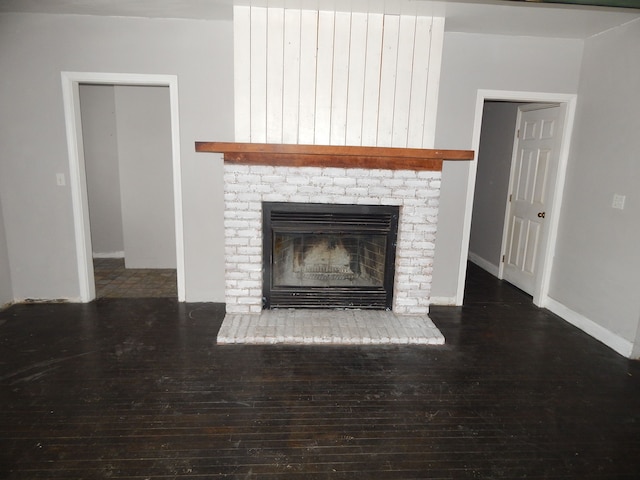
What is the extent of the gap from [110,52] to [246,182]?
1610 millimetres

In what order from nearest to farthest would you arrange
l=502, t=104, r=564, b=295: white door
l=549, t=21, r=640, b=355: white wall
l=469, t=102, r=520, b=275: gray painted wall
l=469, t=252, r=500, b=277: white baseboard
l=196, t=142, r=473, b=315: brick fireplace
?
l=549, t=21, r=640, b=355: white wall < l=196, t=142, r=473, b=315: brick fireplace < l=502, t=104, r=564, b=295: white door < l=469, t=102, r=520, b=275: gray painted wall < l=469, t=252, r=500, b=277: white baseboard

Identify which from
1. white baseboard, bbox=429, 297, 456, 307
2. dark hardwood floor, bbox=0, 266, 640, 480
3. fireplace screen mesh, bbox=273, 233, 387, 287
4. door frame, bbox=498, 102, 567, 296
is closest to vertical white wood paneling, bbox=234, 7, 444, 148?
fireplace screen mesh, bbox=273, 233, 387, 287

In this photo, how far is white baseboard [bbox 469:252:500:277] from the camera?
4984mm

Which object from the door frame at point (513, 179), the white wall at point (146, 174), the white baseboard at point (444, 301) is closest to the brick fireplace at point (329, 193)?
the white baseboard at point (444, 301)

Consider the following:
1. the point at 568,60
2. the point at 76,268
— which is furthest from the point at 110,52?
the point at 568,60

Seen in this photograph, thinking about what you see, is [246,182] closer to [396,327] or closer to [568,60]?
[396,327]

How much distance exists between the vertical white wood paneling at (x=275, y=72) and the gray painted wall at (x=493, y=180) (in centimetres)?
284

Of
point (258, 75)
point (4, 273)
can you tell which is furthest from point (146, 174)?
point (258, 75)

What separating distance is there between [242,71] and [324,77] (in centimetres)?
64

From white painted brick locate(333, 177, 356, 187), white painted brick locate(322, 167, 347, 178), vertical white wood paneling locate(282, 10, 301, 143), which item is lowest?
white painted brick locate(333, 177, 356, 187)

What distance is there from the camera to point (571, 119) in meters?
3.71

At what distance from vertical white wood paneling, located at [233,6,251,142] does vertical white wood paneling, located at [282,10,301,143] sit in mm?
281

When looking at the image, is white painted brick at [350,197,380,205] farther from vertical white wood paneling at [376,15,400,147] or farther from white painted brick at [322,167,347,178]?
vertical white wood paneling at [376,15,400,147]

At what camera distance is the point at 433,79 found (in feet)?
10.7
